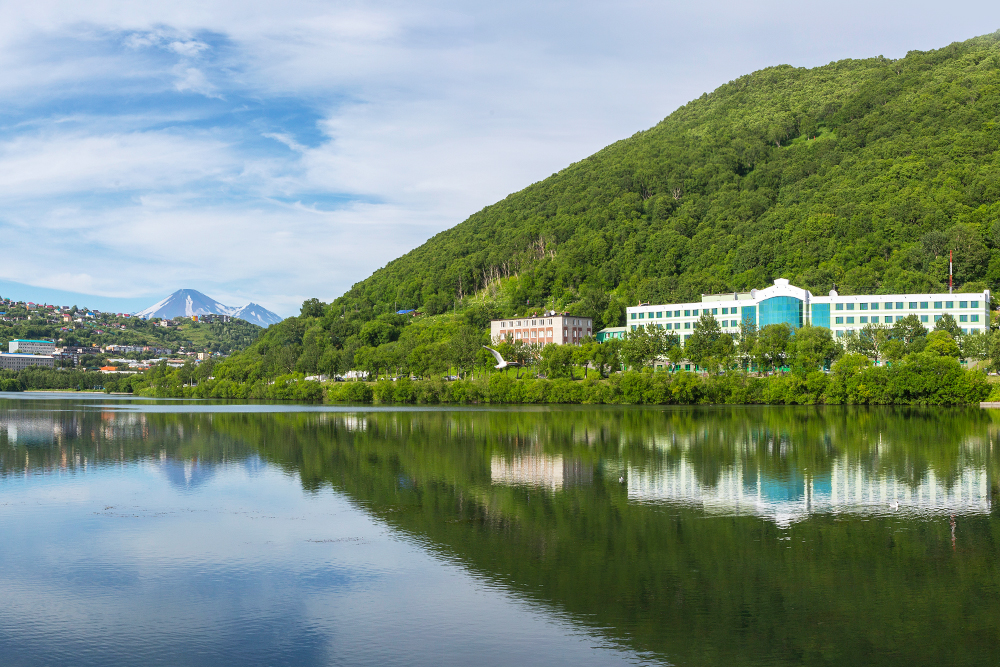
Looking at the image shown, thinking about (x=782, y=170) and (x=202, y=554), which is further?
(x=782, y=170)

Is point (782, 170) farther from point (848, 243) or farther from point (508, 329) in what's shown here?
point (508, 329)

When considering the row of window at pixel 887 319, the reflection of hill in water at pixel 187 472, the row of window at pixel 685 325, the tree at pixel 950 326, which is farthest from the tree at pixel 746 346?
the reflection of hill in water at pixel 187 472

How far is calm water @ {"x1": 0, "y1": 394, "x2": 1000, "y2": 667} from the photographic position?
16.0 metres

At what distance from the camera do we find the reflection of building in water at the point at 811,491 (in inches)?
1114

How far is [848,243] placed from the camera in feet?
475

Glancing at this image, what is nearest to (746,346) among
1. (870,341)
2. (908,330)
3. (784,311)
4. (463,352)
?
(784,311)

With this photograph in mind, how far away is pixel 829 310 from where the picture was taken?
114188 millimetres

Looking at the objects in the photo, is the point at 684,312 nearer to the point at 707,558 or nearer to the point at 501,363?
the point at 501,363

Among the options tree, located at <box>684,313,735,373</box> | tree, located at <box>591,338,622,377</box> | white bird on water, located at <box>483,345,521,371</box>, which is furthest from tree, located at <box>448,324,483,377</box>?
tree, located at <box>684,313,735,373</box>

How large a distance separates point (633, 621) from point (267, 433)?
50.2 metres

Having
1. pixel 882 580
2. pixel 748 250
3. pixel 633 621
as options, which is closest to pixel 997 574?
pixel 882 580

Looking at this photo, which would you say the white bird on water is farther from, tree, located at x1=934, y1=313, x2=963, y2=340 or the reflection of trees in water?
the reflection of trees in water

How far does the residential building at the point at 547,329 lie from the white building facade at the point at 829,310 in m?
21.7

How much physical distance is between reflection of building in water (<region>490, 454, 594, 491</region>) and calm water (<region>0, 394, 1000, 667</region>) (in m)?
0.30
